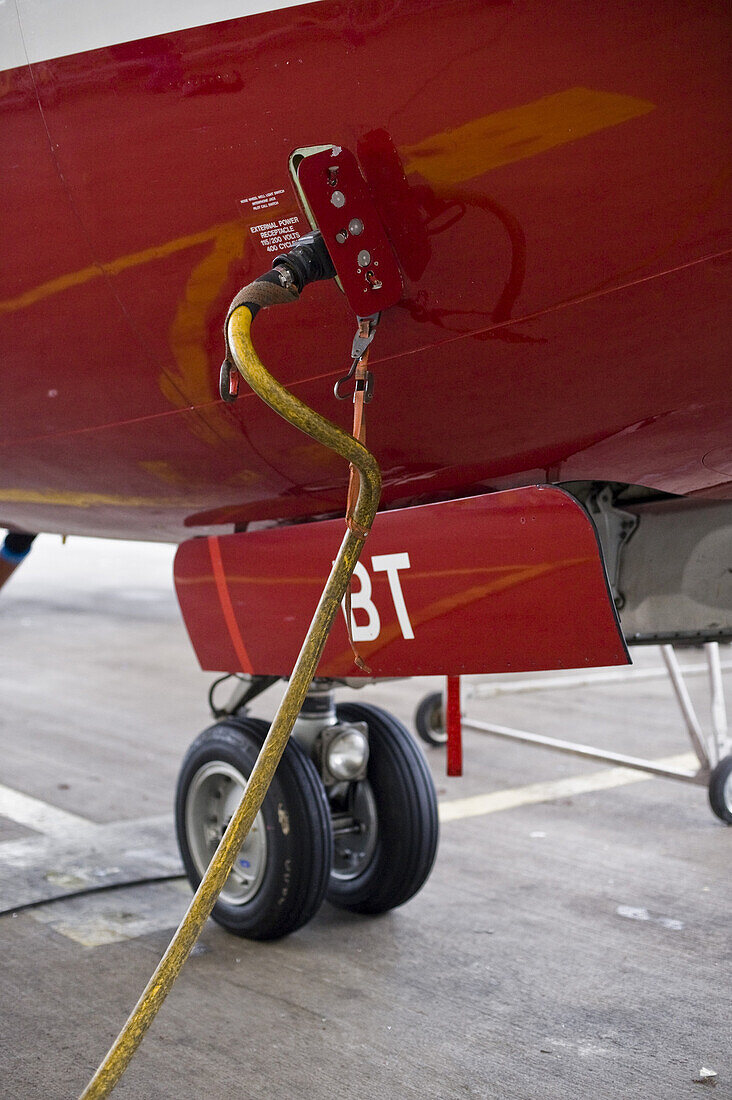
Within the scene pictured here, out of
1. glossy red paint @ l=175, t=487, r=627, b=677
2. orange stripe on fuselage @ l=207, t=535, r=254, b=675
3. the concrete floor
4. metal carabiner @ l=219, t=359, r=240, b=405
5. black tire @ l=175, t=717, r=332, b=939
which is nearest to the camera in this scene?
metal carabiner @ l=219, t=359, r=240, b=405

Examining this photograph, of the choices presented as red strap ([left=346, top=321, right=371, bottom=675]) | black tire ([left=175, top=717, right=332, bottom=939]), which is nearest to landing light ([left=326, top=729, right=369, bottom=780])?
black tire ([left=175, top=717, right=332, bottom=939])

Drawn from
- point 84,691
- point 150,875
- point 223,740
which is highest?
point 223,740

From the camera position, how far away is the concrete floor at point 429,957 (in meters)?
2.48

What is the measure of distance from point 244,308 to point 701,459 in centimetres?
102

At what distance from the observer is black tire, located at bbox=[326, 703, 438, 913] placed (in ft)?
11.1

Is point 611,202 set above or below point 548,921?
above

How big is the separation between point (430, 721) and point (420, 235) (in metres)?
4.51

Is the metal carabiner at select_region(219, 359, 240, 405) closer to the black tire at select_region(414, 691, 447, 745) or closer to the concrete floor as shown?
the concrete floor

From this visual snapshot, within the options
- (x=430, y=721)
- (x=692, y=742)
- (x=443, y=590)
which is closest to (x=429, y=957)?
(x=443, y=590)

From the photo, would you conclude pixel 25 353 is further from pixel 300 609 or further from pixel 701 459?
pixel 701 459

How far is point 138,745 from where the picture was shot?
622cm

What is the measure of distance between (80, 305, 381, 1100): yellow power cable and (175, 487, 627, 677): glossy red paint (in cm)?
64

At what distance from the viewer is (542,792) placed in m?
5.11

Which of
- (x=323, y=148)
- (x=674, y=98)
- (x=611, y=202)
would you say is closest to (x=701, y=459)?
(x=611, y=202)
